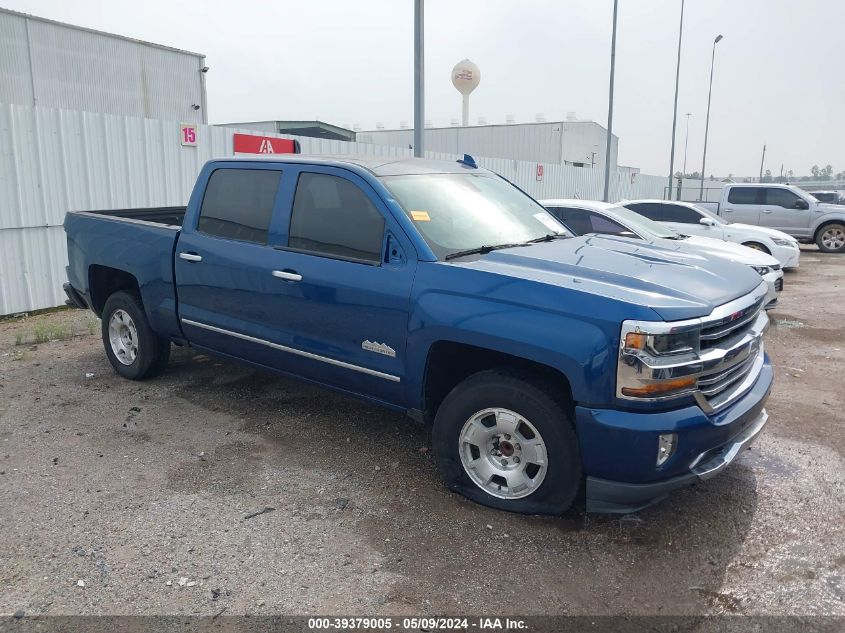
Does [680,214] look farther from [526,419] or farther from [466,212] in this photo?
[526,419]

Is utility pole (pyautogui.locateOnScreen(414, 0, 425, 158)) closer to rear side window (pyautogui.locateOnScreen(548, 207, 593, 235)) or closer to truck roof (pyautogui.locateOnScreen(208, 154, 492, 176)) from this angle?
rear side window (pyautogui.locateOnScreen(548, 207, 593, 235))

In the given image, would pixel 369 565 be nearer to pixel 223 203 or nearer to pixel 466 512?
pixel 466 512

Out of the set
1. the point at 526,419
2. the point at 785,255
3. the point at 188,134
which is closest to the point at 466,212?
the point at 526,419

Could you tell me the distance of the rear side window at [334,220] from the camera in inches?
161

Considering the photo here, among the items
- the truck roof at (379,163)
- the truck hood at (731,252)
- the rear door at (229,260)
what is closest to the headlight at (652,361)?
the truck roof at (379,163)

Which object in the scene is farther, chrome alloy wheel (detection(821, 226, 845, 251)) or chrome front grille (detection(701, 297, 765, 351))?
chrome alloy wheel (detection(821, 226, 845, 251))

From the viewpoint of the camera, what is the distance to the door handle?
4.32m

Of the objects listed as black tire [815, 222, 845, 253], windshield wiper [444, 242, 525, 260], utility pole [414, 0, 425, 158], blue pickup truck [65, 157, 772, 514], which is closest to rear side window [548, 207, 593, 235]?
utility pole [414, 0, 425, 158]

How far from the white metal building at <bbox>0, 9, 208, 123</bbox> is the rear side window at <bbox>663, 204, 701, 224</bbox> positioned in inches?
757

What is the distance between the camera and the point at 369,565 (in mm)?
3248

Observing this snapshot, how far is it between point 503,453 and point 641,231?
6006 mm

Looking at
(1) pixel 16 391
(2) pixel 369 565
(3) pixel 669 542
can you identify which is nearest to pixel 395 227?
(2) pixel 369 565

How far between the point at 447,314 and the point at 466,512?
1096 mm

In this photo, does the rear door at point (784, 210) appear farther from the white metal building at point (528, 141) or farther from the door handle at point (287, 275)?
the white metal building at point (528, 141)
